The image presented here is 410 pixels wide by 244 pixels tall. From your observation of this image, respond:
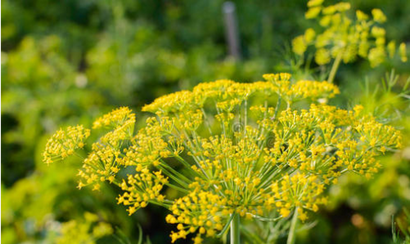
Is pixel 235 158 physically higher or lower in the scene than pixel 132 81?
higher

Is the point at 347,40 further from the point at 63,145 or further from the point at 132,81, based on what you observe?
the point at 132,81

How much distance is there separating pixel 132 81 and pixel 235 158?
494 cm

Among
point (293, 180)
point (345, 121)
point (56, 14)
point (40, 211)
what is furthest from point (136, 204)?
point (56, 14)

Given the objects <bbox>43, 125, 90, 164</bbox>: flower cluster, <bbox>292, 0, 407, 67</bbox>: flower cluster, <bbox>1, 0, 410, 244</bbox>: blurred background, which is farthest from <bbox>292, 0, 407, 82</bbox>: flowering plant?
<bbox>43, 125, 90, 164</bbox>: flower cluster

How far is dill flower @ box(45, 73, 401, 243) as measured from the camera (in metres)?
1.02

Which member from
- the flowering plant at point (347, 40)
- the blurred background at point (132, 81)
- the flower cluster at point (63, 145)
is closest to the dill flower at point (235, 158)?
the flower cluster at point (63, 145)

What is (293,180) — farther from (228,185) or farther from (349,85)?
(349,85)

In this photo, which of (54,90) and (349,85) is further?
(349,85)

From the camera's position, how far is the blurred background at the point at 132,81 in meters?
3.42

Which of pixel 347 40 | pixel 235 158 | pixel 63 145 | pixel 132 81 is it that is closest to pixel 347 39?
pixel 347 40

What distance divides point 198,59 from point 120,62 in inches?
45.8

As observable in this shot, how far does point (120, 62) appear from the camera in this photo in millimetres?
6008

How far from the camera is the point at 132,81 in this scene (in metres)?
5.85

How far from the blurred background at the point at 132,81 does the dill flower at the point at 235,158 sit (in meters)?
0.50
